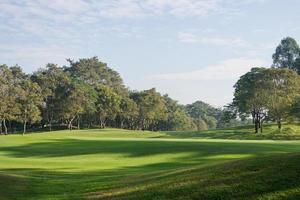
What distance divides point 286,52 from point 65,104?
263 ft

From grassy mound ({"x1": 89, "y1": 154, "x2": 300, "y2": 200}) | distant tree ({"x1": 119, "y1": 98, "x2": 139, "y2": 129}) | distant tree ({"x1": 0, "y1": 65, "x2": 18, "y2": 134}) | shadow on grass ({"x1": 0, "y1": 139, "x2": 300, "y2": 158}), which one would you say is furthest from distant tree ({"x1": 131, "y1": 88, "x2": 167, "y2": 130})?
grassy mound ({"x1": 89, "y1": 154, "x2": 300, "y2": 200})

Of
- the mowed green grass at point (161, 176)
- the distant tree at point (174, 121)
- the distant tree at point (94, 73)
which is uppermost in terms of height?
the distant tree at point (94, 73)

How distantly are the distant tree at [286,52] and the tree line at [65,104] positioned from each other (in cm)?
3978

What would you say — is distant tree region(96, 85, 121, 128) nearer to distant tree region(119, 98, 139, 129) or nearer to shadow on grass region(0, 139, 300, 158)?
distant tree region(119, 98, 139, 129)

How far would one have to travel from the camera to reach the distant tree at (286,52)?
161625 millimetres

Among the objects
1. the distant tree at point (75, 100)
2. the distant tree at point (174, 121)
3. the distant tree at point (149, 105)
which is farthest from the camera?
the distant tree at point (174, 121)

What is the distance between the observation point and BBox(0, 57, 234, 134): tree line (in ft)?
361

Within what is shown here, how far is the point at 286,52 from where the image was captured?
16325cm

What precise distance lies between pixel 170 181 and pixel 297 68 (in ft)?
434

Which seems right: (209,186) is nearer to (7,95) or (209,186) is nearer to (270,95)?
(270,95)

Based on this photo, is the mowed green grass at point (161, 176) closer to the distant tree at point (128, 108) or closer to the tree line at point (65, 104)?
the tree line at point (65, 104)

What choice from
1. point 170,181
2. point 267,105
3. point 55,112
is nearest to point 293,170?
point 170,181

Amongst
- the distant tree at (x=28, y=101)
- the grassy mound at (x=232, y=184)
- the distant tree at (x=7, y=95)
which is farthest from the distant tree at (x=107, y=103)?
the grassy mound at (x=232, y=184)

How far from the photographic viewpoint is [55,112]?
422 feet
